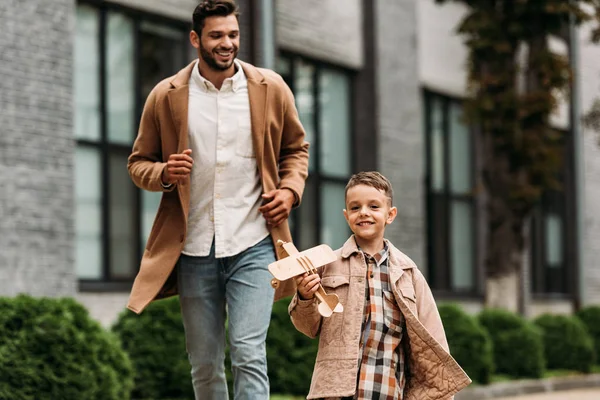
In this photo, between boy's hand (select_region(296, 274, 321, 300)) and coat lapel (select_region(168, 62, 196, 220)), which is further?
coat lapel (select_region(168, 62, 196, 220))

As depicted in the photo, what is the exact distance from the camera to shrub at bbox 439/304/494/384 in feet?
44.8

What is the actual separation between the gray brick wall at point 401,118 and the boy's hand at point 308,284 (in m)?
12.3

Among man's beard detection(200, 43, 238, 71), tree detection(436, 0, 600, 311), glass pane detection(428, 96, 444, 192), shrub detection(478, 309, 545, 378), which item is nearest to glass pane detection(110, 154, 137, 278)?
shrub detection(478, 309, 545, 378)

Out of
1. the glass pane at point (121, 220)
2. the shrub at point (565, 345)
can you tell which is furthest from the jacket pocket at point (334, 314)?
the shrub at point (565, 345)

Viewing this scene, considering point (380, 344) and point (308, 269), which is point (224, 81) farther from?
point (380, 344)

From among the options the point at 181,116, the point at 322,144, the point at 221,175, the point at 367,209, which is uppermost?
the point at 322,144

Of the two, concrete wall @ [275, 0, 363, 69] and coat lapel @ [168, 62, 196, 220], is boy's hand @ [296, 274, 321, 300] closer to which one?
coat lapel @ [168, 62, 196, 220]

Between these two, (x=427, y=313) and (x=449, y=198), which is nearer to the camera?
(x=427, y=313)

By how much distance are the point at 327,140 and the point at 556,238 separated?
9056mm

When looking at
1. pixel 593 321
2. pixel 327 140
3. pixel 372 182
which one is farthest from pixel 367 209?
pixel 593 321

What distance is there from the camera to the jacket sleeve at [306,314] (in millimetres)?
5070

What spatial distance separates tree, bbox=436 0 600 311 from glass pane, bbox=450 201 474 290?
10.1 ft

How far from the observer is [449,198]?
20047mm

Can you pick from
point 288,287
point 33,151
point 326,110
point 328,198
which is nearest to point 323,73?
point 326,110
